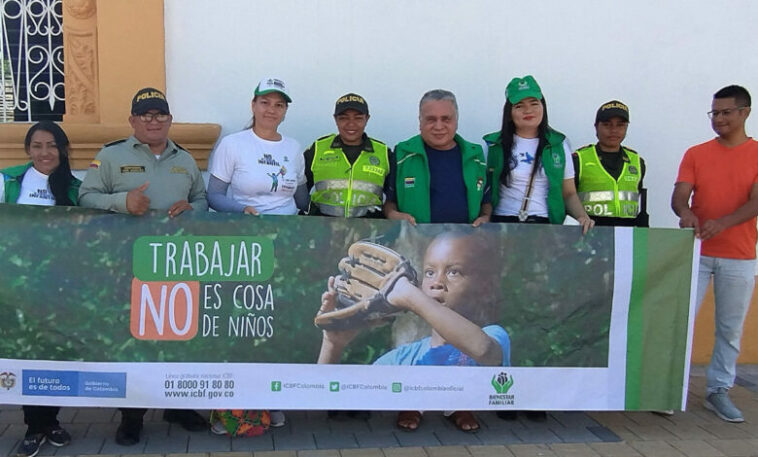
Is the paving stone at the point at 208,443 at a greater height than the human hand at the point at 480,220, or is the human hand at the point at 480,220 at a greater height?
the human hand at the point at 480,220

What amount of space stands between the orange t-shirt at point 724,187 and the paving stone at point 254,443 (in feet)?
9.42

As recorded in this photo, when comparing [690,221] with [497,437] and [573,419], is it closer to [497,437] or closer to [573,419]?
[573,419]

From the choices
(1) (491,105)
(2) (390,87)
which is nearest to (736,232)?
(1) (491,105)

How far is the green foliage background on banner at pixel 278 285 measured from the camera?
143 inches

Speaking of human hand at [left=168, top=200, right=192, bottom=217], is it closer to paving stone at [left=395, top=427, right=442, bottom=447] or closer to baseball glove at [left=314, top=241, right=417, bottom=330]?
baseball glove at [left=314, top=241, right=417, bottom=330]

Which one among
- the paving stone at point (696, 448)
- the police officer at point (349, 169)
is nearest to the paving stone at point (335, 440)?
the police officer at point (349, 169)

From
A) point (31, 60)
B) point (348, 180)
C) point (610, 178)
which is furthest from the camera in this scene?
point (31, 60)

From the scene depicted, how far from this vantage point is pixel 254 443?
3.79 meters

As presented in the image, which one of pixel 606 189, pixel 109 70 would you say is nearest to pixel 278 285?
pixel 606 189

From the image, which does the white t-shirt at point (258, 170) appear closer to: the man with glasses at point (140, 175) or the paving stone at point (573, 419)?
the man with glasses at point (140, 175)

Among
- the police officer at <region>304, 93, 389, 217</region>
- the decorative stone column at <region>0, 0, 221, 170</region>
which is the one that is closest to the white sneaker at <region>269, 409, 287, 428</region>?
the police officer at <region>304, 93, 389, 217</region>

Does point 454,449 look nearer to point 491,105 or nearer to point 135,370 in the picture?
point 135,370

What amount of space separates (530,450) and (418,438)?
2.02 ft

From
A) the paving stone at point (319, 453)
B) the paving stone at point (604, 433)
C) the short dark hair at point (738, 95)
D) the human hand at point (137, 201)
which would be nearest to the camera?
the human hand at point (137, 201)
